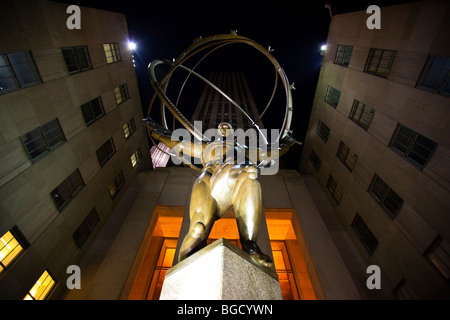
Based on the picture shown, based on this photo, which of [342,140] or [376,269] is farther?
[342,140]

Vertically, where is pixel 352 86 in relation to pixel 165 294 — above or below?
above

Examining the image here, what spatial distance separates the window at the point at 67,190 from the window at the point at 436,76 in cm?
1462

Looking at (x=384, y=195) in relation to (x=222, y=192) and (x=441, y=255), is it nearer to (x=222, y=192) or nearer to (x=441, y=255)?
(x=441, y=255)

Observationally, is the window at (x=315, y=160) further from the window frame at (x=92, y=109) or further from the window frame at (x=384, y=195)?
the window frame at (x=92, y=109)

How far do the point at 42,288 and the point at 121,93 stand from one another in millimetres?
10556

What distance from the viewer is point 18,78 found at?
260 inches

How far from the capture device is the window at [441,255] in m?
6.24

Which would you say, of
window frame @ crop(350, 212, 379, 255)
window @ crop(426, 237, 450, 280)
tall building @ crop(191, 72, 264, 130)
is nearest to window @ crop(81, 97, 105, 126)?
window frame @ crop(350, 212, 379, 255)

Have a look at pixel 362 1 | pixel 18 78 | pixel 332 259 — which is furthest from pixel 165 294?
pixel 362 1

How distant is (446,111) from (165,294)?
9.42 meters

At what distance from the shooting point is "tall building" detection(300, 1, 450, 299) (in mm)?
6555

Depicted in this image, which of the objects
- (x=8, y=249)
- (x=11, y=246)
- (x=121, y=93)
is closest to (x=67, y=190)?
(x=11, y=246)

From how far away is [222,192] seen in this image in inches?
185
